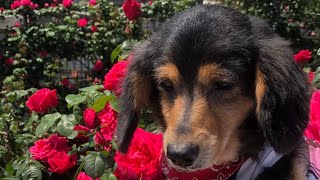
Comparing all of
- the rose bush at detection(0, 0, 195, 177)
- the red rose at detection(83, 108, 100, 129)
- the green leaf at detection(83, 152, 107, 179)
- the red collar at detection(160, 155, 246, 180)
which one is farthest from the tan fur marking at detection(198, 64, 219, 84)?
the rose bush at detection(0, 0, 195, 177)

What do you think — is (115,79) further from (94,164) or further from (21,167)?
(21,167)

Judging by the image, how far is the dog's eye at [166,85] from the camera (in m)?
2.48

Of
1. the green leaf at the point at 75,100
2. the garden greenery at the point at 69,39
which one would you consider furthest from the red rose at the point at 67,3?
the green leaf at the point at 75,100

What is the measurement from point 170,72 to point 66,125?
895 mm

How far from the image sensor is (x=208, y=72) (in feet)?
7.67

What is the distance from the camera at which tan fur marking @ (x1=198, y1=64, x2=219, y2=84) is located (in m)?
2.33

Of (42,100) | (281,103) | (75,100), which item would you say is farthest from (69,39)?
(281,103)

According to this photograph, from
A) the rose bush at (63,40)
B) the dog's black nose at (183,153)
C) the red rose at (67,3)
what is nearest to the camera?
the dog's black nose at (183,153)

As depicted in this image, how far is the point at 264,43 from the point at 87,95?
1221 millimetres

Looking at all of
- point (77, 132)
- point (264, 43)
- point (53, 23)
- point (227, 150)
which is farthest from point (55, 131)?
point (53, 23)

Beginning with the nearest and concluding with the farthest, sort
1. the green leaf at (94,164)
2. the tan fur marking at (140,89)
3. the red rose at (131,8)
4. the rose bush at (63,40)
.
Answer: the tan fur marking at (140,89)
the green leaf at (94,164)
the red rose at (131,8)
the rose bush at (63,40)

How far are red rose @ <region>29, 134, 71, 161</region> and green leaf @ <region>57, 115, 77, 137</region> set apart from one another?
57mm

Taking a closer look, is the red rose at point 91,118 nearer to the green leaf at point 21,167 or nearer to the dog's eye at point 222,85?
A: the green leaf at point 21,167

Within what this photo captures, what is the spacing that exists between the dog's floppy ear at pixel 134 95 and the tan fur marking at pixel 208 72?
14.5 inches
